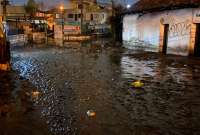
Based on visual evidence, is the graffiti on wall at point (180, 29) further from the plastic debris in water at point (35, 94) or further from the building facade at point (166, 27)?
the plastic debris in water at point (35, 94)

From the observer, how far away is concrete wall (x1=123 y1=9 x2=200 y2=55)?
23.4 meters

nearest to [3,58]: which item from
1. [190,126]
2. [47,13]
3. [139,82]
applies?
[139,82]

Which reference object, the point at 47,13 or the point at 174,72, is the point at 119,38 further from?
the point at 47,13

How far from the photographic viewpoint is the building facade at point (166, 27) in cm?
2294

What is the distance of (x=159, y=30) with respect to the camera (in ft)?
86.8

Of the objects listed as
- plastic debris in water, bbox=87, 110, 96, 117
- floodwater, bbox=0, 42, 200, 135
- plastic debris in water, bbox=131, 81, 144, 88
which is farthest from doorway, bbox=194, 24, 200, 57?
plastic debris in water, bbox=87, 110, 96, 117

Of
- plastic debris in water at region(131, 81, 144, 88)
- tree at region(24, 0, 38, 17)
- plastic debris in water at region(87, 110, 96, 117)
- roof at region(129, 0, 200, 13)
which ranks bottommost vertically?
plastic debris in water at region(87, 110, 96, 117)

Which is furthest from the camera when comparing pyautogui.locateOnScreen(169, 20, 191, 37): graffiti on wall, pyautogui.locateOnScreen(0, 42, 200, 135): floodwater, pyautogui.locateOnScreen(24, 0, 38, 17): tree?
pyautogui.locateOnScreen(24, 0, 38, 17): tree

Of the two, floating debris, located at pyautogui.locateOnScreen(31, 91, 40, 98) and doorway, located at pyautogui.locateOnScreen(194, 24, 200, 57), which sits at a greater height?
doorway, located at pyautogui.locateOnScreen(194, 24, 200, 57)

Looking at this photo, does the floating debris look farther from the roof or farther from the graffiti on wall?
the graffiti on wall

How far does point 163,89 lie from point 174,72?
4.51 metres

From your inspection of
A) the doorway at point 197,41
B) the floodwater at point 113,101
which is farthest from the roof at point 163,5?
the floodwater at point 113,101

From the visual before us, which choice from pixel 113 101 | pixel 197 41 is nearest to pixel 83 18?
pixel 197 41

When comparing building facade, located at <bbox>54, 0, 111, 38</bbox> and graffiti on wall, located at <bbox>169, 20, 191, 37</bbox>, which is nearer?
graffiti on wall, located at <bbox>169, 20, 191, 37</bbox>
